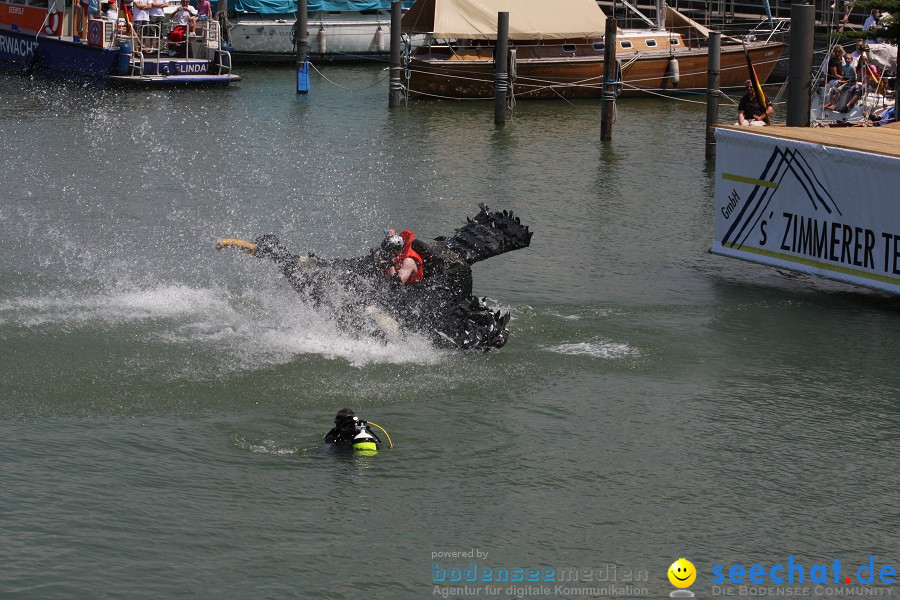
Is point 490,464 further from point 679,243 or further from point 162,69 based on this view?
point 162,69

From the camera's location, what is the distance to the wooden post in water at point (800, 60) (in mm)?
23467

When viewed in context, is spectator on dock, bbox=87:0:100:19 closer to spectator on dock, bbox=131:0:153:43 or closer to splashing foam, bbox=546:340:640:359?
spectator on dock, bbox=131:0:153:43

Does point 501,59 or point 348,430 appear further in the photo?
point 501,59

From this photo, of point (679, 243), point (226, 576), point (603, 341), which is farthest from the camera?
point (679, 243)

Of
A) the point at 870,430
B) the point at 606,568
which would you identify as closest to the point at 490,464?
the point at 606,568

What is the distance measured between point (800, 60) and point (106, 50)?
22.2 meters

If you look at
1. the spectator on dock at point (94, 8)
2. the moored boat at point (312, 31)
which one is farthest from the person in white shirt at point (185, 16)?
the moored boat at point (312, 31)

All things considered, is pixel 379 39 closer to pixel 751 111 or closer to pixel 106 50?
pixel 106 50

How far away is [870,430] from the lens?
14047 mm

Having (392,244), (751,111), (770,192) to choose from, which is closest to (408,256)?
(392,244)

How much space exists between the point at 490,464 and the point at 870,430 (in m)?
3.97

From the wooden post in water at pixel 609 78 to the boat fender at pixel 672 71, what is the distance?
8.49m

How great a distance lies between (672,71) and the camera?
39.4 m

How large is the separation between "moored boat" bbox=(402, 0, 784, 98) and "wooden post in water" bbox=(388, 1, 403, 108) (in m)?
1.52
